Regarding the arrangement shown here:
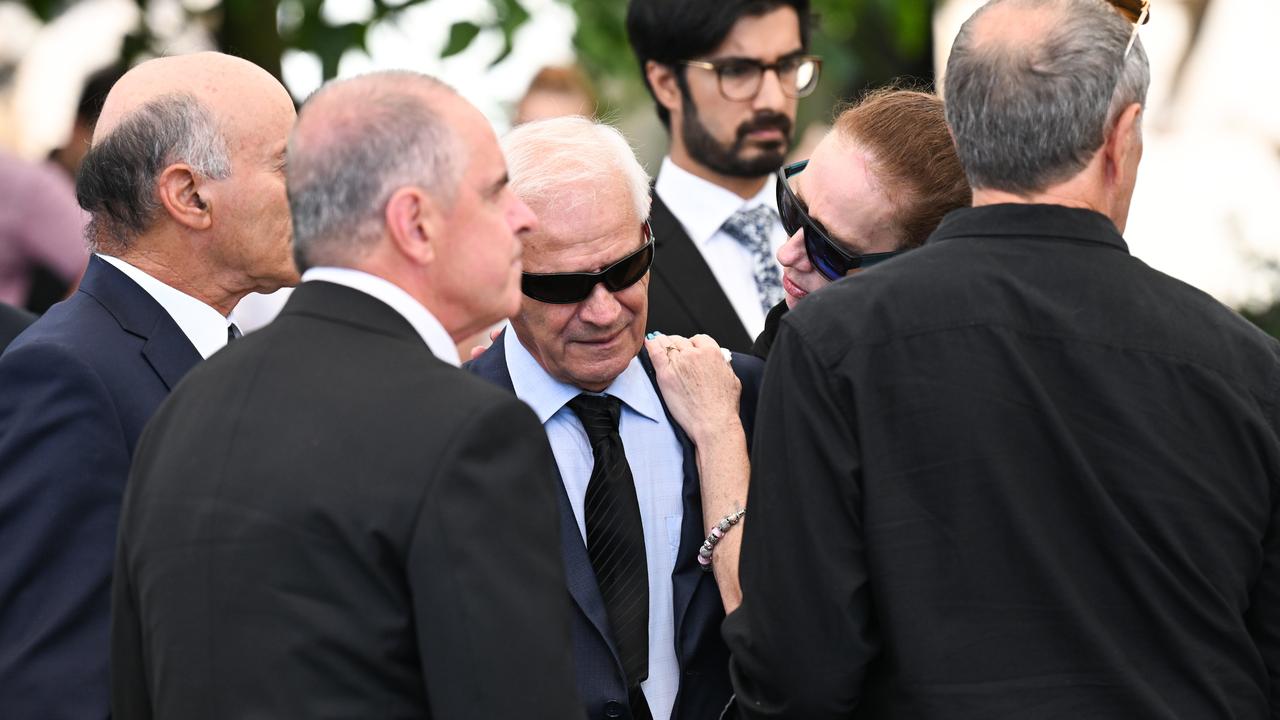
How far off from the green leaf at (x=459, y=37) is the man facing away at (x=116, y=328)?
2.61 metres

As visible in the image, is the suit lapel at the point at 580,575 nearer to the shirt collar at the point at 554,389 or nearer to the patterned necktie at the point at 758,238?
the shirt collar at the point at 554,389

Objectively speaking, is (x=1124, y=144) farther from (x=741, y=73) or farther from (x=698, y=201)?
(x=741, y=73)

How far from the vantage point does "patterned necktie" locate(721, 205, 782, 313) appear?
475cm

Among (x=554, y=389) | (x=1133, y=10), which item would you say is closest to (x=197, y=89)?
(x=554, y=389)

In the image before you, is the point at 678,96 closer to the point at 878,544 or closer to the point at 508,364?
the point at 508,364

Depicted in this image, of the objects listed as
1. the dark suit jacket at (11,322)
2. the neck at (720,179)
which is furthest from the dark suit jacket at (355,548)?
the neck at (720,179)

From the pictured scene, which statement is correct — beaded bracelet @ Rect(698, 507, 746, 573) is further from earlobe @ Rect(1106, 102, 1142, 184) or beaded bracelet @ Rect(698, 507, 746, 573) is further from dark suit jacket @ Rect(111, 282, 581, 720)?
earlobe @ Rect(1106, 102, 1142, 184)

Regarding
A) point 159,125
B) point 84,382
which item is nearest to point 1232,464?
point 84,382

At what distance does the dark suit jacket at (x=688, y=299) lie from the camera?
4.36 m

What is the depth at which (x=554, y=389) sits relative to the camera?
10.1ft

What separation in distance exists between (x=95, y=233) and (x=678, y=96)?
2365 mm

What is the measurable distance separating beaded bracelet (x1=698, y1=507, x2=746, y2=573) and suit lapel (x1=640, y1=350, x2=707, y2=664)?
37 millimetres

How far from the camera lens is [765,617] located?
2496mm

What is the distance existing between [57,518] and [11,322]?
152 cm
